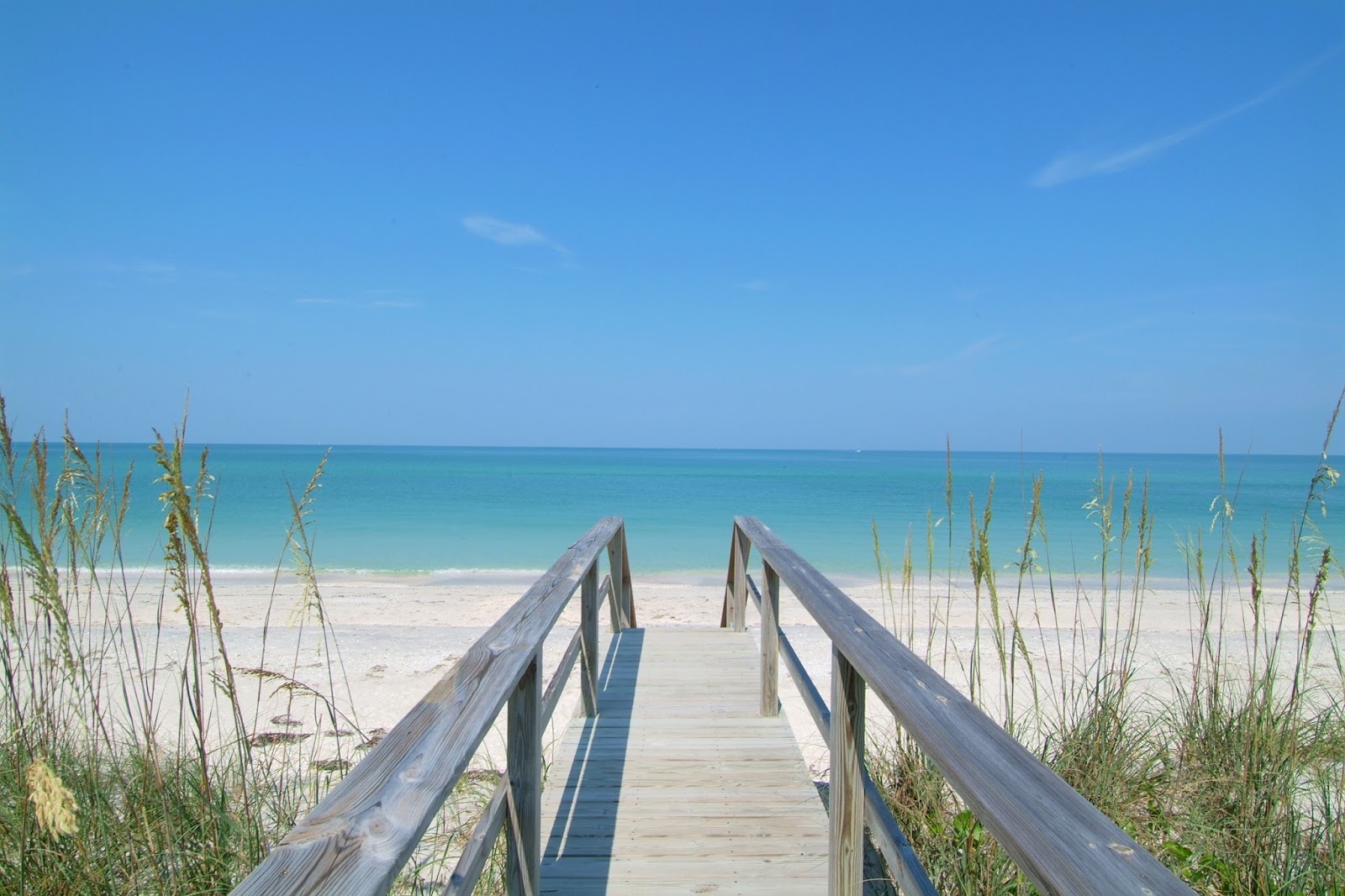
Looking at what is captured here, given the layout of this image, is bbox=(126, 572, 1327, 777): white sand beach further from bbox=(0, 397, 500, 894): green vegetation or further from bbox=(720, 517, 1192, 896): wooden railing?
bbox=(720, 517, 1192, 896): wooden railing

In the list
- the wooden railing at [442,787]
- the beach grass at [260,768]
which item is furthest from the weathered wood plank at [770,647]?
the wooden railing at [442,787]

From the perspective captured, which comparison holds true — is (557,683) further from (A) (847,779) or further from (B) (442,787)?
(B) (442,787)

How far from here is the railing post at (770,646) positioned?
11.8 ft

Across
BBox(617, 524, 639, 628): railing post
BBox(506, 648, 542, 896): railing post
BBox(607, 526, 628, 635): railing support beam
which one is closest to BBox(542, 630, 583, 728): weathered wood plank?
BBox(506, 648, 542, 896): railing post

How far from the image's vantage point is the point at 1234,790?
8.42ft

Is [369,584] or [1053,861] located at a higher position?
[1053,861]

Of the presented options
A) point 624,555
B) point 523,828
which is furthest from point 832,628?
point 624,555

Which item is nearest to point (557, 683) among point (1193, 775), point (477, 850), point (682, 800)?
point (682, 800)

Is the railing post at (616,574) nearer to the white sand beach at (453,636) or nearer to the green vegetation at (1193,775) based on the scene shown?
the white sand beach at (453,636)

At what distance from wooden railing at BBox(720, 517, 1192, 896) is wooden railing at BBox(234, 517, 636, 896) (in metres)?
0.70

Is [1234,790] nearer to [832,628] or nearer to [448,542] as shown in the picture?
[832,628]

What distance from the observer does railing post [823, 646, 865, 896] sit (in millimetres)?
1825

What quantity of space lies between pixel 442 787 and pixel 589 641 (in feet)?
8.12

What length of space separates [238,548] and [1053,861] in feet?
61.8
